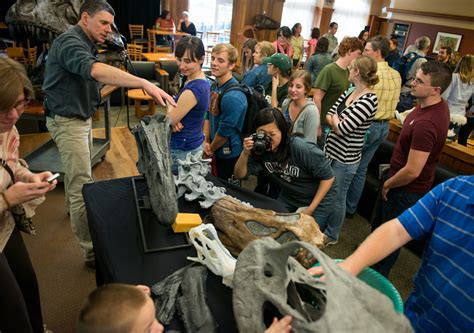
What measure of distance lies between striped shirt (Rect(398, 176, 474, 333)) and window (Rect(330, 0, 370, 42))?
13798mm

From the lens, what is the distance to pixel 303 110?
108 inches

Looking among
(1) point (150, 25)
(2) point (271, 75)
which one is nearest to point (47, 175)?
(2) point (271, 75)

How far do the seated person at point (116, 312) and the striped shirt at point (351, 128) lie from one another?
6.91 feet

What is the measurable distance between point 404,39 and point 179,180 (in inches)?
447

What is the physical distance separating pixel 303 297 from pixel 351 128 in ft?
6.08

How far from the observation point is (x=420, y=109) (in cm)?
219

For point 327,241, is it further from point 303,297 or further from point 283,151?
point 283,151

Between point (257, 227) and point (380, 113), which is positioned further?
point (380, 113)

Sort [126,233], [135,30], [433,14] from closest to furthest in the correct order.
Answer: [126,233], [433,14], [135,30]

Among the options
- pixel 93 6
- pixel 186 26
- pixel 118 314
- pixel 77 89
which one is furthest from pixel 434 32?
pixel 118 314

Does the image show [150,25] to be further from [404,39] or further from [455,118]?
[455,118]

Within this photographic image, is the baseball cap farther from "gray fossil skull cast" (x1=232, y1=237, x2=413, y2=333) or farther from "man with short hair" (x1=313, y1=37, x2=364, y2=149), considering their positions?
"gray fossil skull cast" (x1=232, y1=237, x2=413, y2=333)

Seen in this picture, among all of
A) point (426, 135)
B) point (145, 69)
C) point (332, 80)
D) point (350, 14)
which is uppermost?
point (350, 14)

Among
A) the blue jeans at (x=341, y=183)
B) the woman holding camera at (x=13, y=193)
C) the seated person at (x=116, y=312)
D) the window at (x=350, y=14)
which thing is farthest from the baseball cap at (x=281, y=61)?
the window at (x=350, y=14)
